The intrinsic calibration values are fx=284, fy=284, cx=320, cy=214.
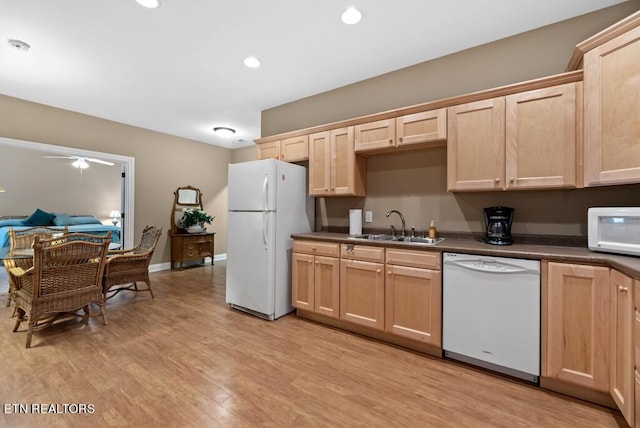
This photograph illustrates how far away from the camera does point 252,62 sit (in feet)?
9.91

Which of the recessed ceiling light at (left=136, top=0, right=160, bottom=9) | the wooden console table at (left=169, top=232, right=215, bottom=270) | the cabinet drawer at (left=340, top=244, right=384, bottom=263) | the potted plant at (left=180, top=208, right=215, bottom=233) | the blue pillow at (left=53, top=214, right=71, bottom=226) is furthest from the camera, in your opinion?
the blue pillow at (left=53, top=214, right=71, bottom=226)

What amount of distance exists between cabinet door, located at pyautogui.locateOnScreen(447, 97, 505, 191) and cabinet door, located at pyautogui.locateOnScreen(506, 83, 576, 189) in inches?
2.7

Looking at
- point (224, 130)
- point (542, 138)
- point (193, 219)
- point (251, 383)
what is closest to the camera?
point (251, 383)

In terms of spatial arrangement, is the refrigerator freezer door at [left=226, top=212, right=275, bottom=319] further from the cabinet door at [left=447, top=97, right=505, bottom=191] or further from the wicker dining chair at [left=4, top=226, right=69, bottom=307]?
the wicker dining chair at [left=4, top=226, right=69, bottom=307]

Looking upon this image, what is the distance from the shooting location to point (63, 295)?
8.59 feet

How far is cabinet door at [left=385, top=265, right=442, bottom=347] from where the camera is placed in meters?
2.29

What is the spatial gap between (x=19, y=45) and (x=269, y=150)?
2.55m

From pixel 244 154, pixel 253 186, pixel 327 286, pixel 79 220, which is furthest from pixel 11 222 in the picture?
pixel 327 286

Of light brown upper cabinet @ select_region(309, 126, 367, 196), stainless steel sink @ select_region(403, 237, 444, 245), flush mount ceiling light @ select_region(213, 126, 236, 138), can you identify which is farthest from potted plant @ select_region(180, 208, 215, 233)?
stainless steel sink @ select_region(403, 237, 444, 245)

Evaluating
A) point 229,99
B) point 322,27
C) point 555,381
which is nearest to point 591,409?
point 555,381

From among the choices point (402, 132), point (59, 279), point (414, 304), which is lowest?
point (414, 304)

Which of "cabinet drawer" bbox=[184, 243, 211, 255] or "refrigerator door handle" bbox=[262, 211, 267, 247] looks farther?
"cabinet drawer" bbox=[184, 243, 211, 255]

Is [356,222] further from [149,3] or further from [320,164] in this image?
[149,3]

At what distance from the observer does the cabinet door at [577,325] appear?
5.54 feet
